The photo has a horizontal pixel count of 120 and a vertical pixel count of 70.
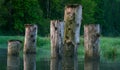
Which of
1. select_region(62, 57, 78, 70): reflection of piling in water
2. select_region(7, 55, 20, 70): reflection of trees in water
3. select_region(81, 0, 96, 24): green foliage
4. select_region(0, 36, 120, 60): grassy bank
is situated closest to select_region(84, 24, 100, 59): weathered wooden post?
select_region(62, 57, 78, 70): reflection of piling in water

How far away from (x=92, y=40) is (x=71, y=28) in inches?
43.0

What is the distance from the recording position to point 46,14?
71.4 meters

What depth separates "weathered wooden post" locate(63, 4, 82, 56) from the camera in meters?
16.5

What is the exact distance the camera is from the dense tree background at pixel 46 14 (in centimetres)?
6044

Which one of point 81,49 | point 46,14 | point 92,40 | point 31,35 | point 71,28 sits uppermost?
point 46,14

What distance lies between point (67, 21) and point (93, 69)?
2.08 m

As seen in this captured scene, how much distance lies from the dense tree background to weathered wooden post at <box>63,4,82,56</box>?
41.9 metres

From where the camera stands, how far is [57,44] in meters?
19.4

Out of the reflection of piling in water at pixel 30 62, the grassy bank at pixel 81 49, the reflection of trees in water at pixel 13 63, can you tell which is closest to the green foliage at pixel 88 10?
the grassy bank at pixel 81 49

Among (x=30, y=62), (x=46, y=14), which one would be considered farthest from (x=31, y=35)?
(x=46, y=14)

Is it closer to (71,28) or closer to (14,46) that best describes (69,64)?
(71,28)

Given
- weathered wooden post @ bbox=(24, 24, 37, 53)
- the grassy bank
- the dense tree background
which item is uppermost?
the dense tree background

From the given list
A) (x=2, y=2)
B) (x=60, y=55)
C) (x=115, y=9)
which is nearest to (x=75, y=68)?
(x=60, y=55)

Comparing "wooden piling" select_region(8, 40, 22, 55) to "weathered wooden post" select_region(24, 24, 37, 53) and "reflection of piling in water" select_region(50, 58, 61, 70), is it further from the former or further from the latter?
"reflection of piling in water" select_region(50, 58, 61, 70)
